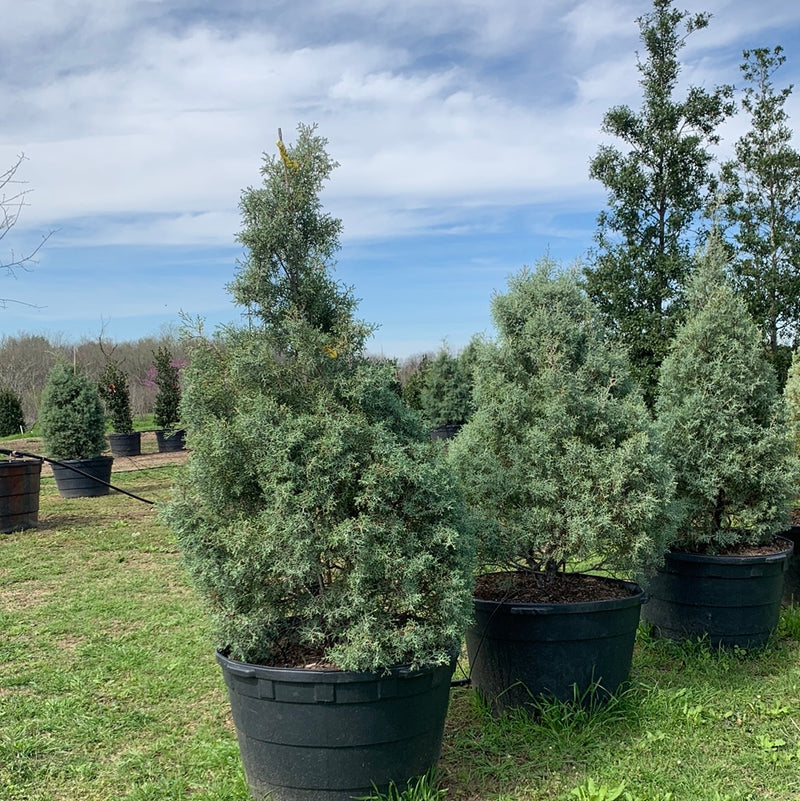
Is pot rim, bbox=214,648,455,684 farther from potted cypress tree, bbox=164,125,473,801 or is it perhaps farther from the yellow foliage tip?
the yellow foliage tip

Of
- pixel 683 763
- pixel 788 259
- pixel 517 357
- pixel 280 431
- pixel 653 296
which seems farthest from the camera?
pixel 788 259

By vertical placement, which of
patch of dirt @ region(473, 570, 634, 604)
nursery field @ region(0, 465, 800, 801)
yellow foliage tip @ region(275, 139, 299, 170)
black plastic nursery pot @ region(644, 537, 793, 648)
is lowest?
nursery field @ region(0, 465, 800, 801)

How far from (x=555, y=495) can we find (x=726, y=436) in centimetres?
154

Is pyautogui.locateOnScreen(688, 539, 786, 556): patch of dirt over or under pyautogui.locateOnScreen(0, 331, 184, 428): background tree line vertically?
under

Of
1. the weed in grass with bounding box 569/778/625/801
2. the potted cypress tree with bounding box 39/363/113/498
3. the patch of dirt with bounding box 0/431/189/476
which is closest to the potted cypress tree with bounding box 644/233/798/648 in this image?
the weed in grass with bounding box 569/778/625/801

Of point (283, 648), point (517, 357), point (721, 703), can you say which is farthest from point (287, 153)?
point (721, 703)

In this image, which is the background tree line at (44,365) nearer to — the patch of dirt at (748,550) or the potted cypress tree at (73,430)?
the potted cypress tree at (73,430)

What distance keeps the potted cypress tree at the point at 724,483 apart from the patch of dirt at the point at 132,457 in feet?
33.5

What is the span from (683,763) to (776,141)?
1595 centimetres

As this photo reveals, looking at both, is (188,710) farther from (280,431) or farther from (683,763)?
(683,763)

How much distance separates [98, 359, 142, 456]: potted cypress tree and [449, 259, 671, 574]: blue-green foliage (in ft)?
46.9

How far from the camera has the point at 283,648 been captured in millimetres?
2963

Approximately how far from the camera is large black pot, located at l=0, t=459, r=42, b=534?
8.46m

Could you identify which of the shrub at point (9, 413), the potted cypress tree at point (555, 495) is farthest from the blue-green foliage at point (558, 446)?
the shrub at point (9, 413)
